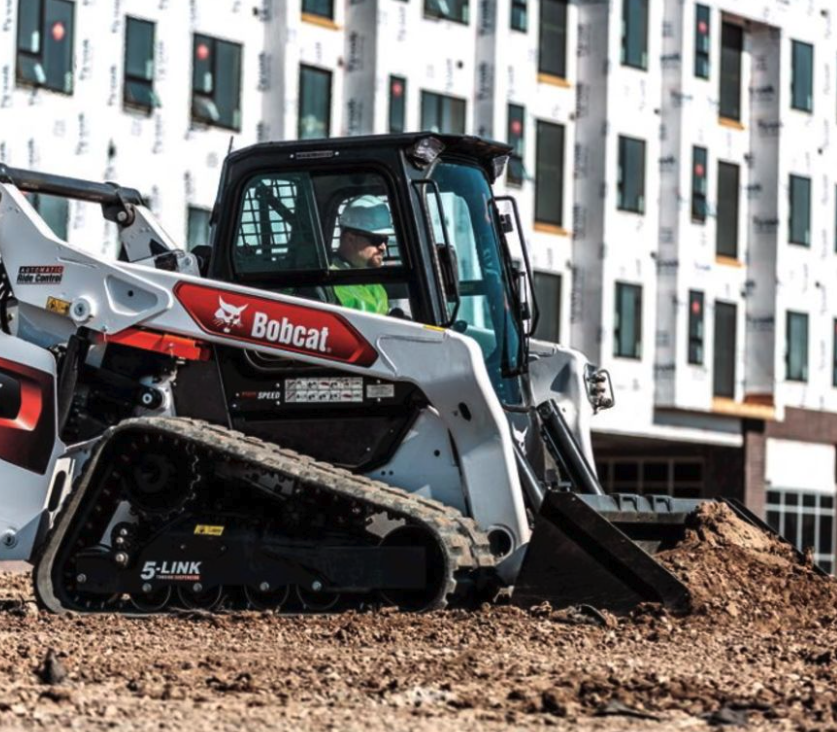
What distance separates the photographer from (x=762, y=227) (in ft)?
162

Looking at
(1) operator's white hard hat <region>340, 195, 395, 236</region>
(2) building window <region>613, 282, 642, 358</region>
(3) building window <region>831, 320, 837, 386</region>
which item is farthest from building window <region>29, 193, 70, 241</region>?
(3) building window <region>831, 320, 837, 386</region>

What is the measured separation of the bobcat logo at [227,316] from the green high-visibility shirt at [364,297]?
650 millimetres

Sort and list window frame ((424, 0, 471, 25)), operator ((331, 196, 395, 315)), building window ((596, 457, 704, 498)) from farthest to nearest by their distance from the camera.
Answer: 1. building window ((596, 457, 704, 498))
2. window frame ((424, 0, 471, 25))
3. operator ((331, 196, 395, 315))

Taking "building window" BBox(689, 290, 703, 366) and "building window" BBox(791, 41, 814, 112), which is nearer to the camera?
"building window" BBox(689, 290, 703, 366)

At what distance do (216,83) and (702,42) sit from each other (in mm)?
14642

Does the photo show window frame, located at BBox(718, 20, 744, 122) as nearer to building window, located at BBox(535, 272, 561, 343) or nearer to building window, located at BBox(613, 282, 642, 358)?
building window, located at BBox(613, 282, 642, 358)

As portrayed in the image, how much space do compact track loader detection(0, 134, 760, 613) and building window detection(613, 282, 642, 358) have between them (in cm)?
3043

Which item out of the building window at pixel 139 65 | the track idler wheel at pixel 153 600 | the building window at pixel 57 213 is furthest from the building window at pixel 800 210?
the track idler wheel at pixel 153 600

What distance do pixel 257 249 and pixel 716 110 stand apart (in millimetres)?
35318

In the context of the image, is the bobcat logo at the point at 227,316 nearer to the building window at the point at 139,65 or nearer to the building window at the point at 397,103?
the building window at the point at 139,65

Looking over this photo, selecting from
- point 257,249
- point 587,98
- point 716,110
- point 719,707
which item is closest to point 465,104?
point 587,98

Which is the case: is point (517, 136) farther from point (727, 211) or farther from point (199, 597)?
point (199, 597)

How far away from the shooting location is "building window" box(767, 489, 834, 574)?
4919 centimetres

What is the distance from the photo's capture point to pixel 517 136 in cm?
4347
